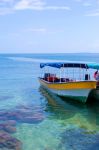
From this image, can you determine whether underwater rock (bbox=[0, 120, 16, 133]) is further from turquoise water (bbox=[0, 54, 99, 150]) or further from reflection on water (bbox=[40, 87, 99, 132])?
reflection on water (bbox=[40, 87, 99, 132])

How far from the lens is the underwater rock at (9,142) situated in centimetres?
1243

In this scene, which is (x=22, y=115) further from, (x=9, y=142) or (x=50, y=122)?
(x=9, y=142)

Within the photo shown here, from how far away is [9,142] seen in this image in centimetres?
1305

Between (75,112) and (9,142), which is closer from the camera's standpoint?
(9,142)

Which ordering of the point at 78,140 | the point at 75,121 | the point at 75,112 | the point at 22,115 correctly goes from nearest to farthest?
the point at 78,140, the point at 75,121, the point at 22,115, the point at 75,112

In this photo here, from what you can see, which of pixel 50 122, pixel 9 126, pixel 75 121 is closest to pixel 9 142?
pixel 9 126

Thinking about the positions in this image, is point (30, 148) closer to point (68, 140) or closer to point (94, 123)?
point (68, 140)

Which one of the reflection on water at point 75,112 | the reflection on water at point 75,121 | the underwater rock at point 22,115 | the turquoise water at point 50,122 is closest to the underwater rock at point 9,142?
the turquoise water at point 50,122

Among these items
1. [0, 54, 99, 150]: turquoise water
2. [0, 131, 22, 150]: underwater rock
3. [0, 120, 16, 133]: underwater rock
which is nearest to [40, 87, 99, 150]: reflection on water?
[0, 54, 99, 150]: turquoise water

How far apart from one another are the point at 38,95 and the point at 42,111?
7107 millimetres

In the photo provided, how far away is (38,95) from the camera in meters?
26.9

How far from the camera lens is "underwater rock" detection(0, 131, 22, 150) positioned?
40.8ft

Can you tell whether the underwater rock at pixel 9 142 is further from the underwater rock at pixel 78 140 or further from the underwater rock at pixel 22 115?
the underwater rock at pixel 22 115

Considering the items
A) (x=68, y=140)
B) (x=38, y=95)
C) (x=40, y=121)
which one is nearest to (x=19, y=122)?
(x=40, y=121)
